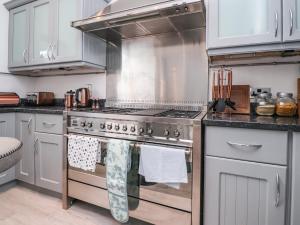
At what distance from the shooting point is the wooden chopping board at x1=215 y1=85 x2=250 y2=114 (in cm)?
150

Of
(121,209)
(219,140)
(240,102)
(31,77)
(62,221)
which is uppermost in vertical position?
(31,77)

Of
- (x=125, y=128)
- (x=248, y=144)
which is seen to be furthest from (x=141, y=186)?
(x=248, y=144)

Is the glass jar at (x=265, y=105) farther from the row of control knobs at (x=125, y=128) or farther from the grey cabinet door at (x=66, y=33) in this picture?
the grey cabinet door at (x=66, y=33)

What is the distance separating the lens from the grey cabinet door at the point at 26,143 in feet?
6.63

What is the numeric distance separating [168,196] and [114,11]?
142 cm

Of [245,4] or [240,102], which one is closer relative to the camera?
[245,4]

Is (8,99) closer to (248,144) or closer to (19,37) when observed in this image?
(19,37)

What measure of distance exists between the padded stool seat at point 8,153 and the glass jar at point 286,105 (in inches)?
59.0

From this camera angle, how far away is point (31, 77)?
278 centimetres

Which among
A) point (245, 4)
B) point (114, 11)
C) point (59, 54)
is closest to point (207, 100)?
point (245, 4)

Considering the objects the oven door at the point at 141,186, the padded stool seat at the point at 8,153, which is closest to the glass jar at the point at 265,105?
the oven door at the point at 141,186

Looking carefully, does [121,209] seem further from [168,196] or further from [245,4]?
[245,4]

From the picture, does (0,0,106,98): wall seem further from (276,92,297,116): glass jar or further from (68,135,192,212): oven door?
(276,92,297,116): glass jar

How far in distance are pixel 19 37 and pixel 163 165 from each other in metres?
2.26
